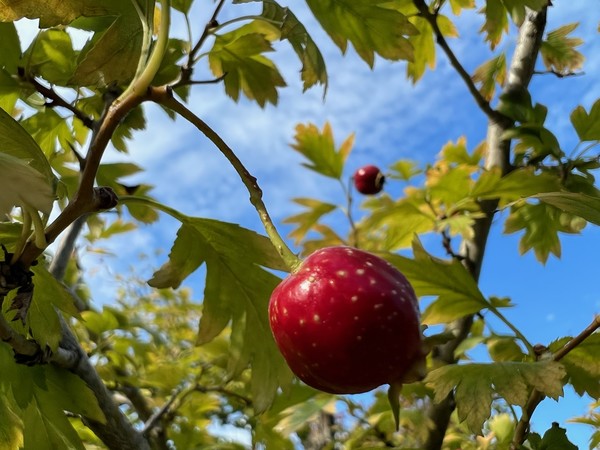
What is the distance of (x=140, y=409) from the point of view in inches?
81.8

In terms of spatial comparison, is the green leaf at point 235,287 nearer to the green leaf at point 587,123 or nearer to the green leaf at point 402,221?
the green leaf at point 402,221

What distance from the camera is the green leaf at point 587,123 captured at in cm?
178

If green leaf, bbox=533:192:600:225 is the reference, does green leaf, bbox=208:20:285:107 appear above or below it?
above

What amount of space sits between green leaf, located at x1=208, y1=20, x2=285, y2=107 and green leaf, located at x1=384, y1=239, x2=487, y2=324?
496 millimetres

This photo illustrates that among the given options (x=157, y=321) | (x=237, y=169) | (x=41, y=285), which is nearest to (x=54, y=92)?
(x=41, y=285)

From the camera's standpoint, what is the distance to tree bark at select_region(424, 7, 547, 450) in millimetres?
1552

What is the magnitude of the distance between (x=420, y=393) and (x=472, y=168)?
0.88 meters

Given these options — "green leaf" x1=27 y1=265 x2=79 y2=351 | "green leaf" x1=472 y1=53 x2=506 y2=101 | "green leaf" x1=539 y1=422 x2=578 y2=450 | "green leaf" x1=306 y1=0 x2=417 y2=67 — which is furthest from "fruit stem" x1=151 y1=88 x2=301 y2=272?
"green leaf" x1=472 y1=53 x2=506 y2=101

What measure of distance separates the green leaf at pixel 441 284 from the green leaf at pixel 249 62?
0.50 metres

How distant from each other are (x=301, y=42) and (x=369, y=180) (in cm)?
175

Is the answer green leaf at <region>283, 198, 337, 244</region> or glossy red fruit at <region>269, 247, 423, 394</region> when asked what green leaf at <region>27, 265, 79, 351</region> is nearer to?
glossy red fruit at <region>269, 247, 423, 394</region>

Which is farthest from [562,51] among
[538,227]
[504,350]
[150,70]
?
[150,70]

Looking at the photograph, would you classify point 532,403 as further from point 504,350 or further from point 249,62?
point 249,62

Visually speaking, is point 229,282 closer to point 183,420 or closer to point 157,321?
point 183,420
